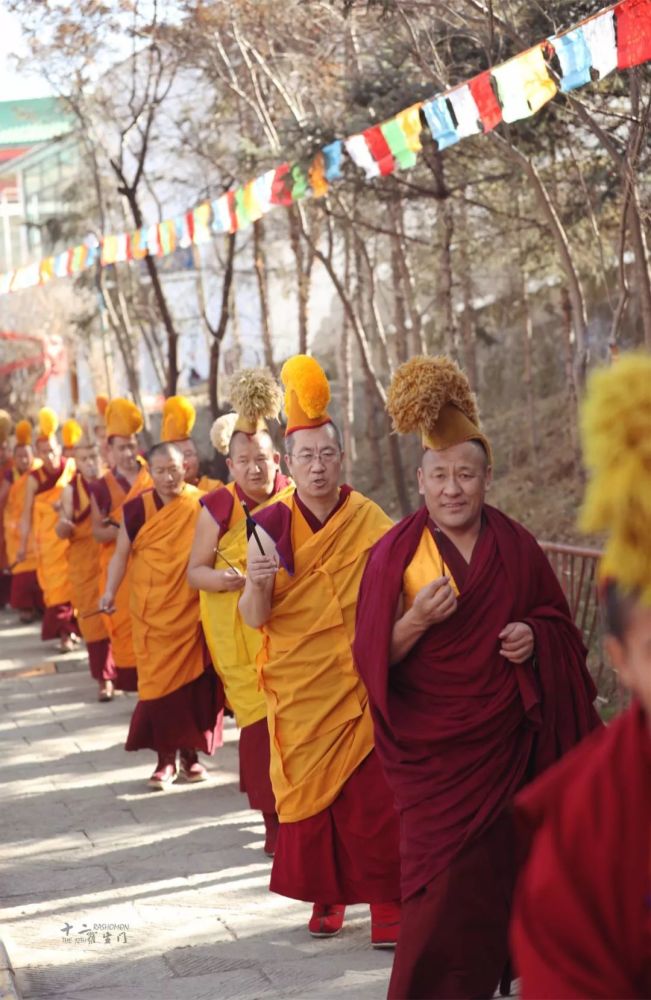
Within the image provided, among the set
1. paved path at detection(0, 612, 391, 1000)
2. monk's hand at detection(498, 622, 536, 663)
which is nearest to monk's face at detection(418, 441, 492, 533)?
monk's hand at detection(498, 622, 536, 663)

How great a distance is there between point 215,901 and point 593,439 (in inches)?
176

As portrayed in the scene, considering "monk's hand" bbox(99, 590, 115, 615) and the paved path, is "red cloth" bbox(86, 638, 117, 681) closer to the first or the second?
the paved path

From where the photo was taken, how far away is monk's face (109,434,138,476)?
10.3m

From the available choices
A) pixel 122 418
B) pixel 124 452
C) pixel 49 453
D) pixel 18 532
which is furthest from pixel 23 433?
pixel 122 418

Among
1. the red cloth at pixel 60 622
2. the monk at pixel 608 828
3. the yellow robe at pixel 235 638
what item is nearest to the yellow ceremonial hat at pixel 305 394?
the yellow robe at pixel 235 638

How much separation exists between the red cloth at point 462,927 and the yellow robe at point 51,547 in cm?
960

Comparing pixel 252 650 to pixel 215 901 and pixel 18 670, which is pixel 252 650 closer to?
pixel 215 901

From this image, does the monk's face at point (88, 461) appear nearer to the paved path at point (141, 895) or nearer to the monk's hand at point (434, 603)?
the paved path at point (141, 895)

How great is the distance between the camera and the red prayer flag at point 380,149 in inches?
384

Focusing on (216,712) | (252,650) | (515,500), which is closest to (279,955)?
(252,650)

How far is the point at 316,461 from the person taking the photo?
226 inches

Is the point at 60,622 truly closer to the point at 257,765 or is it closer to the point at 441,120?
the point at 441,120

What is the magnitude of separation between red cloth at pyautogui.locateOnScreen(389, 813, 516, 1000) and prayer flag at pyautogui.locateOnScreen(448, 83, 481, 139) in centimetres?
482

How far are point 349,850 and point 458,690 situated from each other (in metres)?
1.29
